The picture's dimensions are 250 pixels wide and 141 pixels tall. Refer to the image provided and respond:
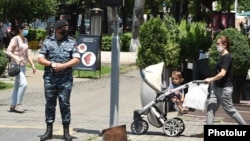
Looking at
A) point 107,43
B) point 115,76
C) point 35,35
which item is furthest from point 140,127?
point 35,35

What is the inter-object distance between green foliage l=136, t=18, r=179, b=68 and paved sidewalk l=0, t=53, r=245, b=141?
3.76 ft

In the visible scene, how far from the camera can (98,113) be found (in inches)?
496

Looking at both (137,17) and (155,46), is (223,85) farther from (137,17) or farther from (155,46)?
(137,17)

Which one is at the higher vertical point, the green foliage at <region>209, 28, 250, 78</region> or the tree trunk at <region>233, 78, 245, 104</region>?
the green foliage at <region>209, 28, 250, 78</region>

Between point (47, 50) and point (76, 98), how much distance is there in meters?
6.07

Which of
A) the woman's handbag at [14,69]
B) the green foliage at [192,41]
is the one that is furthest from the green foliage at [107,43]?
the woman's handbag at [14,69]

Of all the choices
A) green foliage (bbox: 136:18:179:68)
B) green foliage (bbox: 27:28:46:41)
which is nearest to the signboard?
green foliage (bbox: 136:18:179:68)

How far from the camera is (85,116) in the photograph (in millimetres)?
12125

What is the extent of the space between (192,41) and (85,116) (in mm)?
3160

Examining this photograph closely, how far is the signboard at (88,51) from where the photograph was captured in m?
18.9

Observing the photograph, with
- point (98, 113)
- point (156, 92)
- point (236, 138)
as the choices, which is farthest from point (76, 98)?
point (236, 138)

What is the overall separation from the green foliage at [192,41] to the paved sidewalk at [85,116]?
172 centimetres

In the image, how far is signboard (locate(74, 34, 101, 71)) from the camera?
1888 centimetres

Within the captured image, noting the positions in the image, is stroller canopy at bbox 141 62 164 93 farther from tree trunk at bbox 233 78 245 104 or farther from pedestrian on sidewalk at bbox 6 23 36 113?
pedestrian on sidewalk at bbox 6 23 36 113
